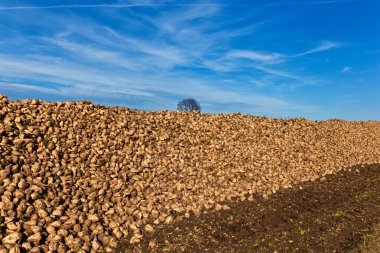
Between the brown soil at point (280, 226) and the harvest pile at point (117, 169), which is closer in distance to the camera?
the brown soil at point (280, 226)

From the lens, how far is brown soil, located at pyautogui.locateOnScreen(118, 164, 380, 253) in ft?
27.1

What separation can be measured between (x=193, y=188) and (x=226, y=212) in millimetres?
1409

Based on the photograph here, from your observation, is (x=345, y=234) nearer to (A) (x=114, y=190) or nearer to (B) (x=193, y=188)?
(B) (x=193, y=188)

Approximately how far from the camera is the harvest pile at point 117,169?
840 centimetres

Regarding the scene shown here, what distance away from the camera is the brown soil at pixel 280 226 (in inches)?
325

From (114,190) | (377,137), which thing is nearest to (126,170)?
(114,190)

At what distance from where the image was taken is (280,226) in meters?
9.38

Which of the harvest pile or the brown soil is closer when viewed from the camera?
the brown soil

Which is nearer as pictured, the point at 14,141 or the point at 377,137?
the point at 14,141

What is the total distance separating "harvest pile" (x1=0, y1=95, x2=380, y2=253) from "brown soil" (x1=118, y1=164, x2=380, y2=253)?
510mm

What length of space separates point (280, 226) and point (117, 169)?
5.15 meters

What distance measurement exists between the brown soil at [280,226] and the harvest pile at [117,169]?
510 mm

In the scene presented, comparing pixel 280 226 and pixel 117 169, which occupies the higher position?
pixel 117 169

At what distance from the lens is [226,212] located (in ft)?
33.5
